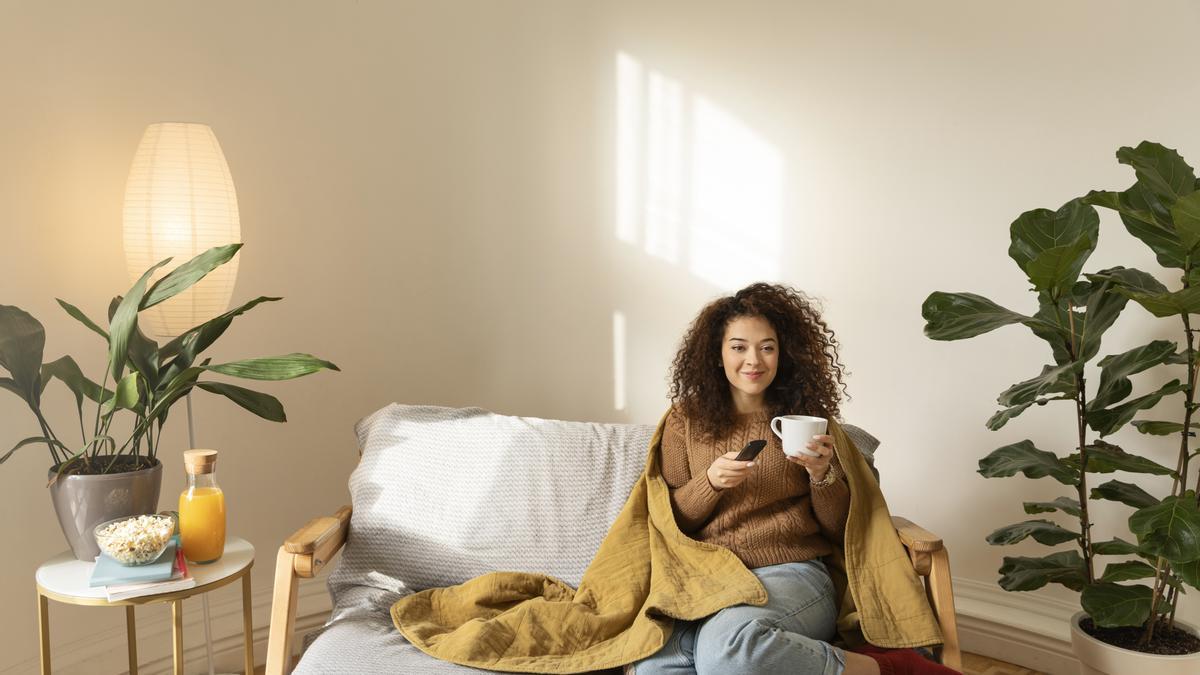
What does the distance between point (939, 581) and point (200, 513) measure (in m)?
1.51

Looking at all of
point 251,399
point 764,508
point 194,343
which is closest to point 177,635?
point 251,399

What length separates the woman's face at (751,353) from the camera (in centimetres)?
210

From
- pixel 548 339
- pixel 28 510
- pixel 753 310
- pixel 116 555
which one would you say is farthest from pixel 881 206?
pixel 28 510

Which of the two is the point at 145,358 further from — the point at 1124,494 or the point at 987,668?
the point at 987,668

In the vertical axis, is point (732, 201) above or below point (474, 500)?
above

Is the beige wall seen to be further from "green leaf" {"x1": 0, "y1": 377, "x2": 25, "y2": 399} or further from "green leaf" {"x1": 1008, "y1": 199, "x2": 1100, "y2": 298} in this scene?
"green leaf" {"x1": 1008, "y1": 199, "x2": 1100, "y2": 298}

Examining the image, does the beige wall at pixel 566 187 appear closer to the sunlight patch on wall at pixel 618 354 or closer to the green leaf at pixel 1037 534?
the sunlight patch on wall at pixel 618 354

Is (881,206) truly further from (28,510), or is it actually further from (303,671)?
(28,510)

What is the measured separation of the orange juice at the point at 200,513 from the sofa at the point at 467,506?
171 millimetres

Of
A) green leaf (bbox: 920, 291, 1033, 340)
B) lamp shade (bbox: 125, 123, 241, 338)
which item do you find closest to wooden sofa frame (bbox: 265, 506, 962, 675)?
green leaf (bbox: 920, 291, 1033, 340)

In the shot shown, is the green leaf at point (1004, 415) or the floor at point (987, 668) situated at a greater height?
the green leaf at point (1004, 415)

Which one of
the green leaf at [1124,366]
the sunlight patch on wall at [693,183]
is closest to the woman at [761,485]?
the green leaf at [1124,366]

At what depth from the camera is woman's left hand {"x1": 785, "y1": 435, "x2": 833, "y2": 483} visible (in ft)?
6.15

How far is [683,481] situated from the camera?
7.06 ft
